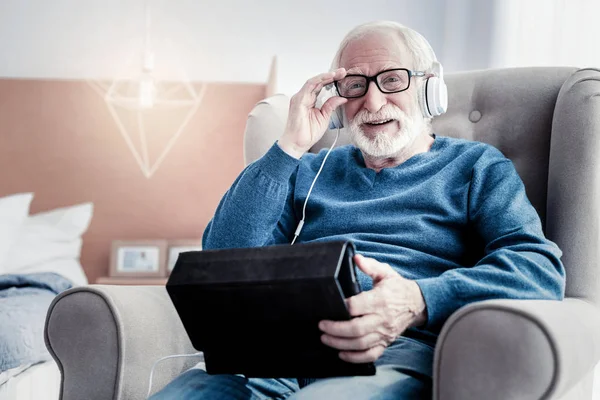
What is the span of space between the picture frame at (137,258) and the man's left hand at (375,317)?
80.5 inches

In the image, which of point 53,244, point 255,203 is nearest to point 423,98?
point 255,203

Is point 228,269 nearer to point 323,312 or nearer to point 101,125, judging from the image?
point 323,312

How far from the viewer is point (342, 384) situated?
3.02 feet

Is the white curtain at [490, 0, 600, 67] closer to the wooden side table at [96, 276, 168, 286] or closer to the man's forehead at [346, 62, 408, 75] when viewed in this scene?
the man's forehead at [346, 62, 408, 75]

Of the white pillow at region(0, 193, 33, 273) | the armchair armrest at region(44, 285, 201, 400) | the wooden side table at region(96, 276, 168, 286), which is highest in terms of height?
the armchair armrest at region(44, 285, 201, 400)

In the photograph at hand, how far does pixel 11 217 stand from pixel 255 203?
1.78m

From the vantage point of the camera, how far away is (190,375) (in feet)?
3.47

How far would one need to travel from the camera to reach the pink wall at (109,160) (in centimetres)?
305

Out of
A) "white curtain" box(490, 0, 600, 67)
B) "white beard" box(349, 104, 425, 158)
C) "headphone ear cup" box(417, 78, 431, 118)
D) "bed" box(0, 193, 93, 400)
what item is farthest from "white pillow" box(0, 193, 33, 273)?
"white curtain" box(490, 0, 600, 67)

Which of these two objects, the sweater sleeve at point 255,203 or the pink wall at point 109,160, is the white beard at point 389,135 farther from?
the pink wall at point 109,160

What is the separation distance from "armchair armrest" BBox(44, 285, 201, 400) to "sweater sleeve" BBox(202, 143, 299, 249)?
0.24 metres

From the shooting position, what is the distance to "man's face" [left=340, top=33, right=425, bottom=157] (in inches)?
54.2

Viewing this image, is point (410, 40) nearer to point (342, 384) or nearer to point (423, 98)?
point (423, 98)

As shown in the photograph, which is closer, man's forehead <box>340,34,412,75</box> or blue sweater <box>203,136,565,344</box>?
blue sweater <box>203,136,565,344</box>
